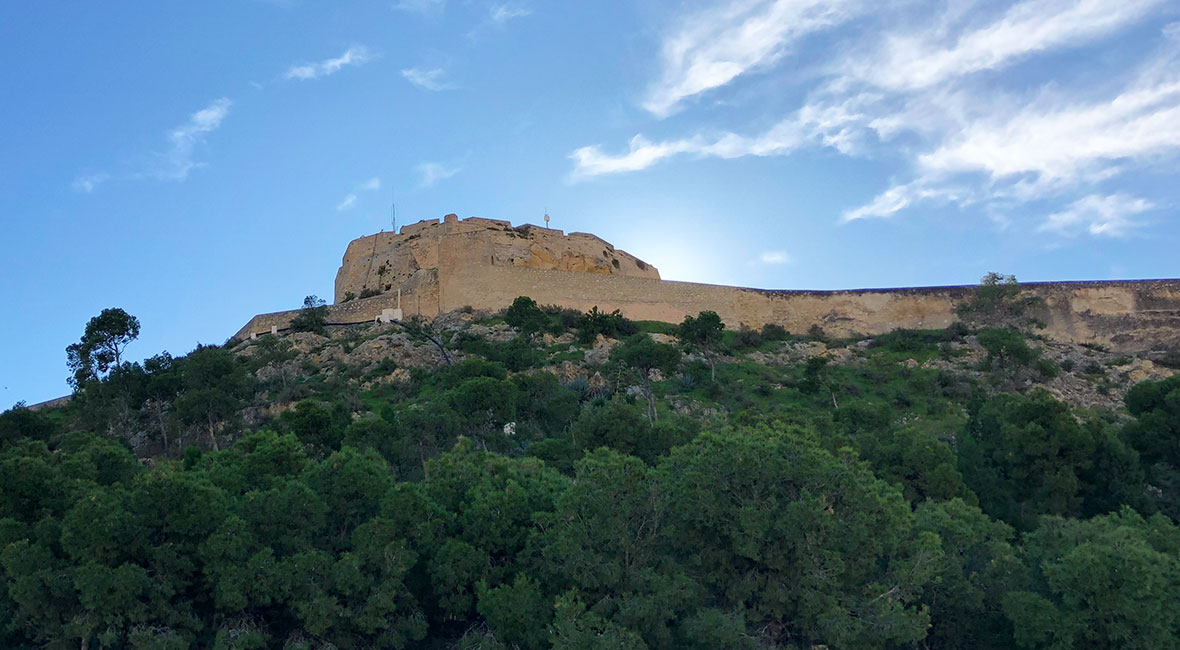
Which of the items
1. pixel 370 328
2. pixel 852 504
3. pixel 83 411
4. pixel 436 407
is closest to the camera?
pixel 852 504

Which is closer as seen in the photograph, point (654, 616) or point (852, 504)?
point (654, 616)

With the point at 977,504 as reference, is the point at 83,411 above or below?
above

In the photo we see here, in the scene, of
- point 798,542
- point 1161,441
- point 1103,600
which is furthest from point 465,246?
point 1103,600

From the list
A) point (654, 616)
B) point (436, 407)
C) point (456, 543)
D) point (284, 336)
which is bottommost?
point (654, 616)

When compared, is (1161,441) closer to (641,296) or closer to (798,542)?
(798,542)

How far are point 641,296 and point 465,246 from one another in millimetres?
6932

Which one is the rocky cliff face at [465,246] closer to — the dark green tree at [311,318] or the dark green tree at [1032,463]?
the dark green tree at [311,318]

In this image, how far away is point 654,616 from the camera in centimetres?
1280

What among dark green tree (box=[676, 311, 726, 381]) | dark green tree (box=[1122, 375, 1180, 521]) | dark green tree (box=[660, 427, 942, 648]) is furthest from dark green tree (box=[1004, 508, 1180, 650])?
dark green tree (box=[676, 311, 726, 381])

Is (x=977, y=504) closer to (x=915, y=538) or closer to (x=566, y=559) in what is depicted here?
(x=915, y=538)

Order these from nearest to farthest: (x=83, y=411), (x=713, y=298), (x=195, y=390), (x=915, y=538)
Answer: (x=915, y=538)
(x=195, y=390)
(x=83, y=411)
(x=713, y=298)

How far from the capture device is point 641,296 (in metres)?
39.8

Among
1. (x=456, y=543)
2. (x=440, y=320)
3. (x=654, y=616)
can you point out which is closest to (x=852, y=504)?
(x=654, y=616)

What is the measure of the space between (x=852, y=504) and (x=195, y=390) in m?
18.2
